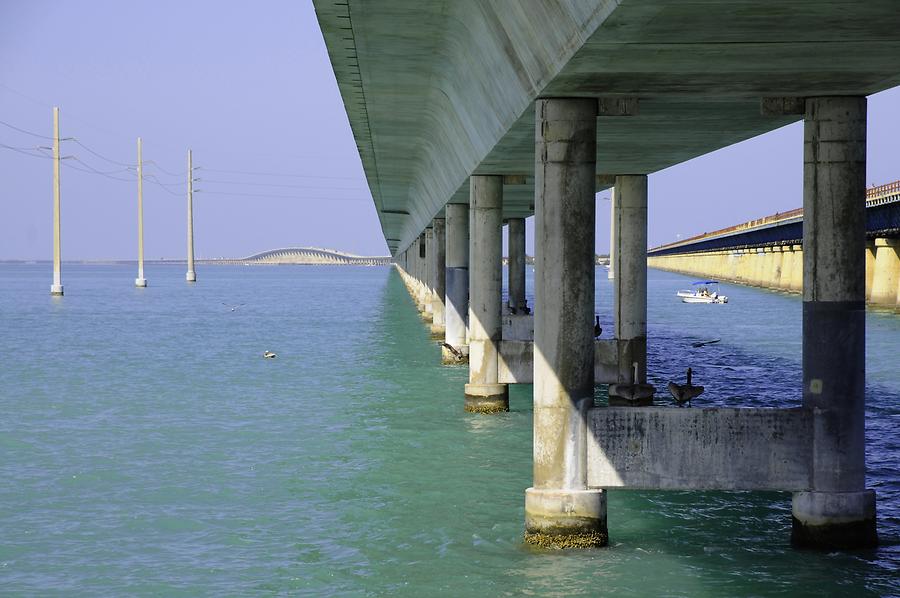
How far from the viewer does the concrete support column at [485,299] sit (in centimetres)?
2786

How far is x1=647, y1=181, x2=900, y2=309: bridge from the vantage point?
71938mm

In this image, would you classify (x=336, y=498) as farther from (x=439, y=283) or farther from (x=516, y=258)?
(x=516, y=258)

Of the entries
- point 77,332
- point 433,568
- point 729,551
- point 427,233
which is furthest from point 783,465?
point 427,233

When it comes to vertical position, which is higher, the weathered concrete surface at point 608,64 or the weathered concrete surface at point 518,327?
the weathered concrete surface at point 608,64

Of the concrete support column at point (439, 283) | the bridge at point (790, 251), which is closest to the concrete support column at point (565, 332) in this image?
the bridge at point (790, 251)

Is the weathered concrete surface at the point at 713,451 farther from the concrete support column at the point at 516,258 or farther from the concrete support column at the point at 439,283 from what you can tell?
the concrete support column at the point at 516,258

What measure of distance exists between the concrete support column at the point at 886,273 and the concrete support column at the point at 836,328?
62850 millimetres

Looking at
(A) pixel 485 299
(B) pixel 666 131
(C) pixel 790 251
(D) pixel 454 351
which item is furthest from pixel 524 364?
(C) pixel 790 251

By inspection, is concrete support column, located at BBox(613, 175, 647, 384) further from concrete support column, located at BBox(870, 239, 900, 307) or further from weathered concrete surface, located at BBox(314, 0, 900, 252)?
concrete support column, located at BBox(870, 239, 900, 307)

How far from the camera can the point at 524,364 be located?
1096 inches

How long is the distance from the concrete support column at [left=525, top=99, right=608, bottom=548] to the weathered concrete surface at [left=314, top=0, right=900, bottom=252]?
668 mm

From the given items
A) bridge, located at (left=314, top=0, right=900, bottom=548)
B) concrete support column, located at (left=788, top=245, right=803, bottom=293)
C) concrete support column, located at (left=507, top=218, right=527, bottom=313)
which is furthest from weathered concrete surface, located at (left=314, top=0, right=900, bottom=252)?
concrete support column, located at (left=788, top=245, right=803, bottom=293)

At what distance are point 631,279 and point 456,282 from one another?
35.9ft

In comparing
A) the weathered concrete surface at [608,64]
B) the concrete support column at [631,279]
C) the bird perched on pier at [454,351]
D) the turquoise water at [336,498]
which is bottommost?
the turquoise water at [336,498]
